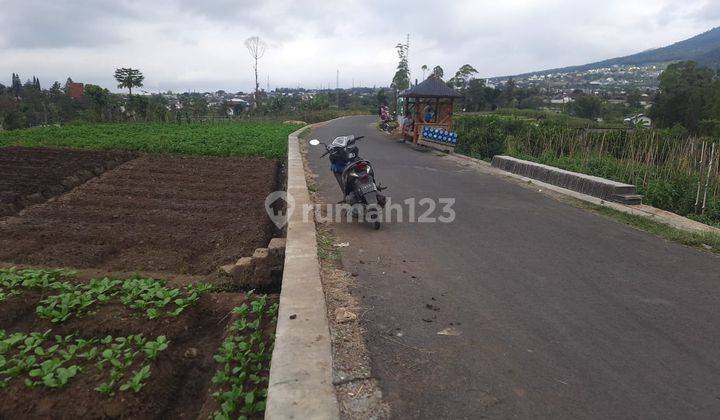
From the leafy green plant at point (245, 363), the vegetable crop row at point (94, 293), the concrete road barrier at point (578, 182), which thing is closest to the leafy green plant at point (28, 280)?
the vegetable crop row at point (94, 293)

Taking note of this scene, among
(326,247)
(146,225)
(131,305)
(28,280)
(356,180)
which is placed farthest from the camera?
(146,225)

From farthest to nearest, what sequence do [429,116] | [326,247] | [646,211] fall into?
[429,116]
[646,211]
[326,247]

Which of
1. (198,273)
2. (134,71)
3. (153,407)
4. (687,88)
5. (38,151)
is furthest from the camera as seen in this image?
(687,88)

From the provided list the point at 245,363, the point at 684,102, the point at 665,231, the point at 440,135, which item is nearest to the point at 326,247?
the point at 245,363

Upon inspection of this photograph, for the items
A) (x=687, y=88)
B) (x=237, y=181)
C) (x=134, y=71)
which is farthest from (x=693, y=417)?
(x=687, y=88)

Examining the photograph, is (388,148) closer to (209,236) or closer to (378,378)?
(209,236)

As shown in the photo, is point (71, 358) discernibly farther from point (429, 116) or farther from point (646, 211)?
point (429, 116)

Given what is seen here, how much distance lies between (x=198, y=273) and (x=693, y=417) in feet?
14.1

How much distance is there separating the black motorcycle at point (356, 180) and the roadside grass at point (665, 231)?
3446 mm

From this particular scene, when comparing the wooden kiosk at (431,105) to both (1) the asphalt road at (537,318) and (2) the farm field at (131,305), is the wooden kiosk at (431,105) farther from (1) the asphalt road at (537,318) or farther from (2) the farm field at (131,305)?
(1) the asphalt road at (537,318)

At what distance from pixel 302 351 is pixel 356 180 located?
3.74m

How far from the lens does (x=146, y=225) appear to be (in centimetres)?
672

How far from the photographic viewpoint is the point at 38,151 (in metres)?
14.1

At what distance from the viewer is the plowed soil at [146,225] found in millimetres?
5391
